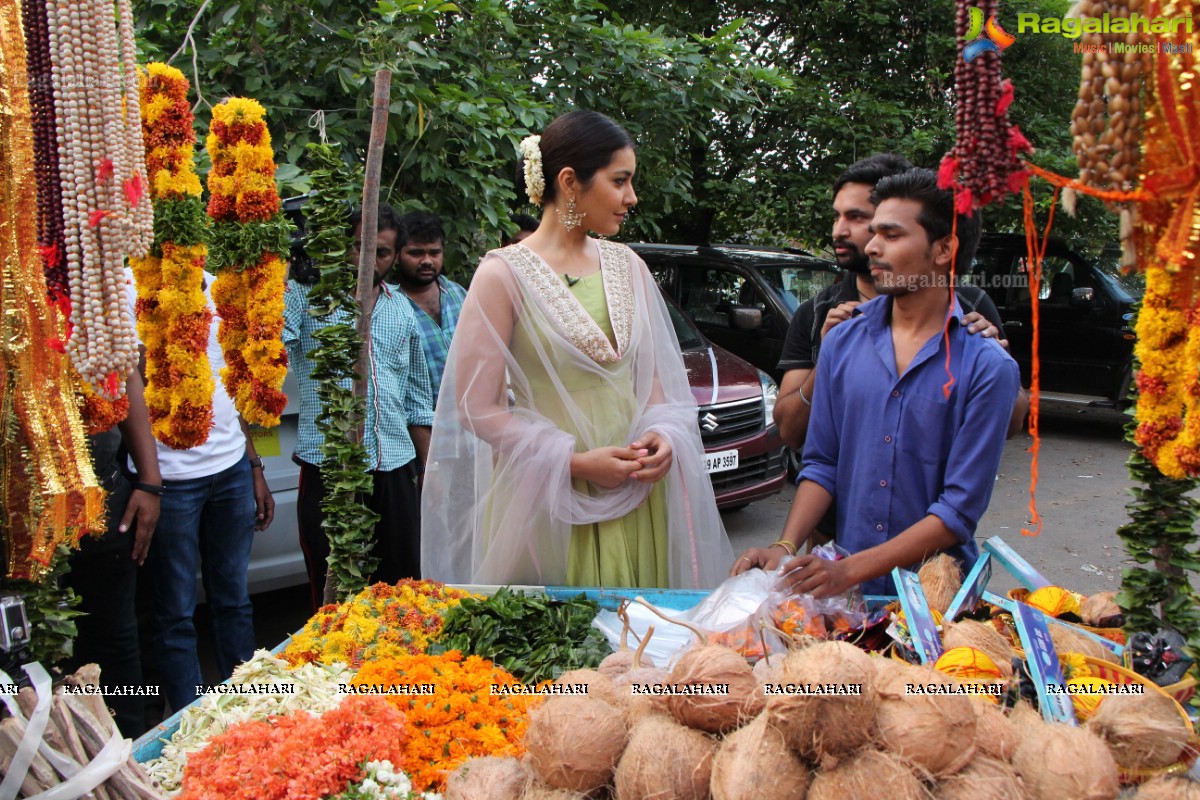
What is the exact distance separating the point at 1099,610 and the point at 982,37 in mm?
1426

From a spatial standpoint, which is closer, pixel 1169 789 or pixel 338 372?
pixel 1169 789

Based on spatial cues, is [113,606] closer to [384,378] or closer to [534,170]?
[384,378]

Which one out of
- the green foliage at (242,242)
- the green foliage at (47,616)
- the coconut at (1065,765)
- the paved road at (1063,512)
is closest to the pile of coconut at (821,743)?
the coconut at (1065,765)

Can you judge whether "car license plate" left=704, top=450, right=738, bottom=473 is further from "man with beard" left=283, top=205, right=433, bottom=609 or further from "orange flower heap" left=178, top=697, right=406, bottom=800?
"orange flower heap" left=178, top=697, right=406, bottom=800

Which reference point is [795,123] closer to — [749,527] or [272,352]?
[749,527]

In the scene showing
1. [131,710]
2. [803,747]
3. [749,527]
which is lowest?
[749,527]

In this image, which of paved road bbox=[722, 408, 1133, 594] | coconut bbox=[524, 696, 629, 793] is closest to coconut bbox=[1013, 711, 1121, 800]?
coconut bbox=[524, 696, 629, 793]

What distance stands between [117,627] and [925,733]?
8.26ft

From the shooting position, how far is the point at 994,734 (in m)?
1.38

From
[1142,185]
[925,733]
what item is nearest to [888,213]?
[1142,185]

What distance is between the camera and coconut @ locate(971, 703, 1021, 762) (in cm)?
136

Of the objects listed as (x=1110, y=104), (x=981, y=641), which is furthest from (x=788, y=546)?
(x=1110, y=104)

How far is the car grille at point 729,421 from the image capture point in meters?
5.70

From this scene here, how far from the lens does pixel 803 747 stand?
1.29m
